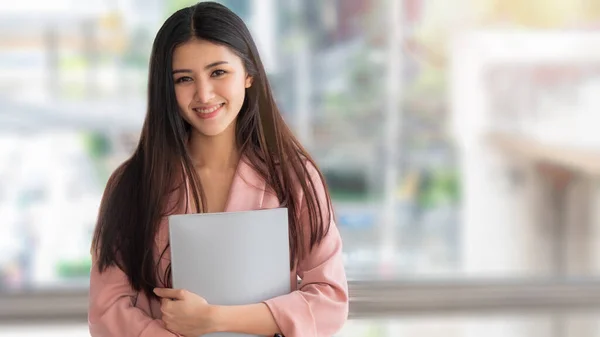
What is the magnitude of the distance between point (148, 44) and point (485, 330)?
1.13m

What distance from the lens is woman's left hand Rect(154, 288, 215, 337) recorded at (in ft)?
3.12

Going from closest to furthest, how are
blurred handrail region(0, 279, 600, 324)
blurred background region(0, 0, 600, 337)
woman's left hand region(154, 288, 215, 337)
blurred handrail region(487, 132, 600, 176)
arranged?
woman's left hand region(154, 288, 215, 337), blurred handrail region(0, 279, 600, 324), blurred background region(0, 0, 600, 337), blurred handrail region(487, 132, 600, 176)

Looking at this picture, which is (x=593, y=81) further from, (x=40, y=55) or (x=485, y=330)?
(x=40, y=55)

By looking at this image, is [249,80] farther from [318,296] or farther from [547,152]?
[547,152]

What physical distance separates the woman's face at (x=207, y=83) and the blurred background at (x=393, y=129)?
41.0 inches

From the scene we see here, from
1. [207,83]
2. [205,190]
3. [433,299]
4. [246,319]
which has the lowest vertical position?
[433,299]

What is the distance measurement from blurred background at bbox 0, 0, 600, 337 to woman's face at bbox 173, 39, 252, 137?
1.04 meters

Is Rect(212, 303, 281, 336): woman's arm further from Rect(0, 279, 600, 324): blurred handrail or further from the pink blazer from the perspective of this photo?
Rect(0, 279, 600, 324): blurred handrail

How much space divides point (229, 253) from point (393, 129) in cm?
125

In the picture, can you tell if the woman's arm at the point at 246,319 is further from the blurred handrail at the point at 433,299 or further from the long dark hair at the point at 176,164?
the blurred handrail at the point at 433,299

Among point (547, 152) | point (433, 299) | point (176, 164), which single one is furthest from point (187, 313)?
point (547, 152)

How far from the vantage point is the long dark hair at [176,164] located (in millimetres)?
984

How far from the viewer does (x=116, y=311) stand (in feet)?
3.26

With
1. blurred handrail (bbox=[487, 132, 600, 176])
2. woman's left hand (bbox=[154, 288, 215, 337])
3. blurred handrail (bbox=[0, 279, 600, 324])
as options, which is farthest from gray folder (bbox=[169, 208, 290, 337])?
blurred handrail (bbox=[487, 132, 600, 176])
